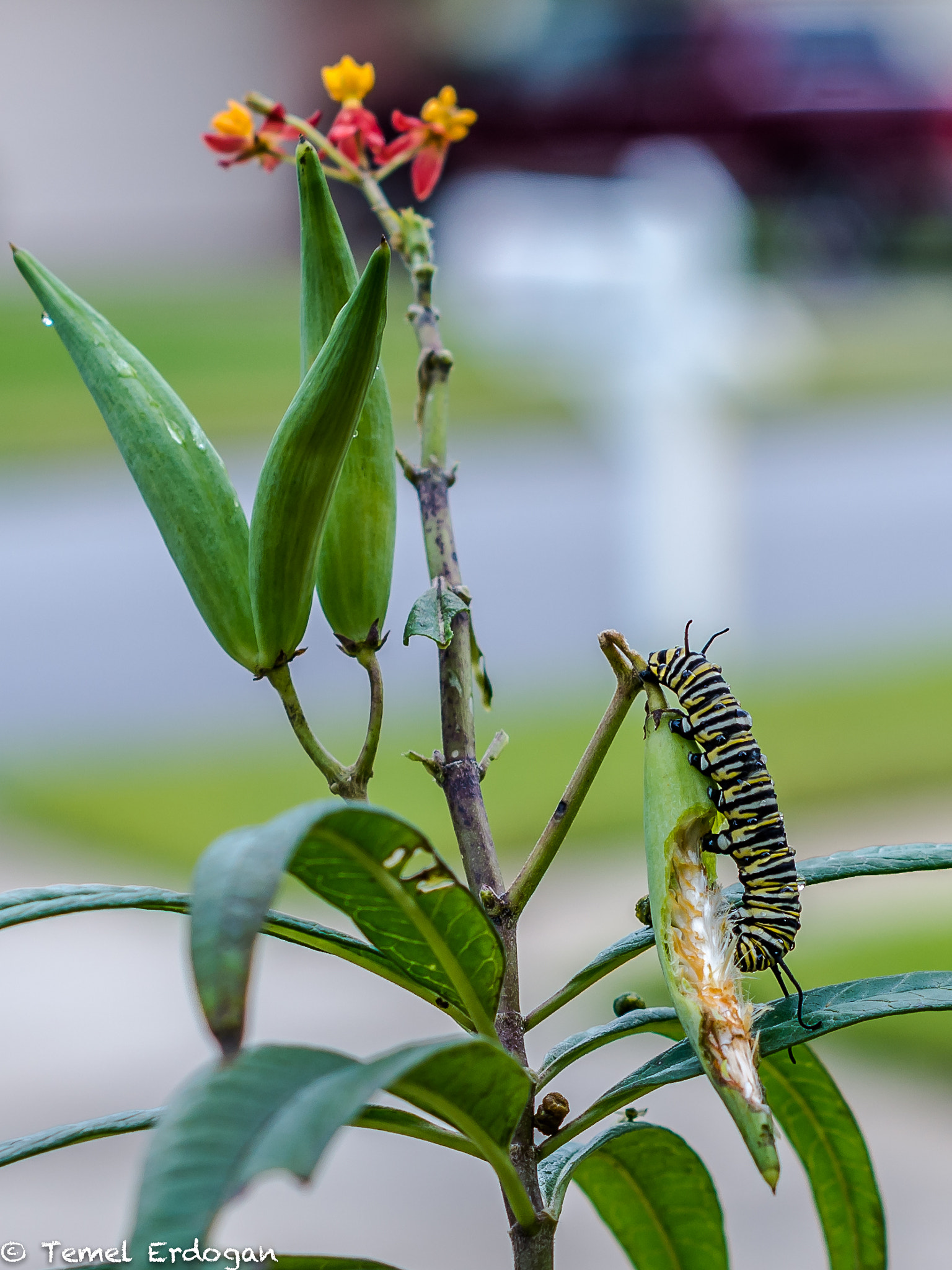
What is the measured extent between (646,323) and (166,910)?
4.21m

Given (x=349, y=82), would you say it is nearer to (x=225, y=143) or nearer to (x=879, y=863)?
(x=225, y=143)

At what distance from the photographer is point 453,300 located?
8148mm

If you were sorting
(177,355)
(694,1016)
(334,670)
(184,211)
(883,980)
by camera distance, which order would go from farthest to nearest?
(184,211) → (177,355) → (334,670) → (883,980) → (694,1016)

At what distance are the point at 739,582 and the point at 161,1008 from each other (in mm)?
2461

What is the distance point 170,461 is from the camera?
20.5 inches

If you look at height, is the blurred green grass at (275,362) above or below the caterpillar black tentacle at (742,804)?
above

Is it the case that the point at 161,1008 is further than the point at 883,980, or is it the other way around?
the point at 161,1008

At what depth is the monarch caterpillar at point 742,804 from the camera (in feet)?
1.63

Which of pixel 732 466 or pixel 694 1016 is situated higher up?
pixel 732 466

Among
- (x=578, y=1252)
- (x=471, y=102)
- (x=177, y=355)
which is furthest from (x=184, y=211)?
(x=578, y=1252)

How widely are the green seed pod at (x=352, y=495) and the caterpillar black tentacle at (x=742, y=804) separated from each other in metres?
0.12

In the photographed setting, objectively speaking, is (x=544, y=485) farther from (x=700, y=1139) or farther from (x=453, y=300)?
(x=700, y=1139)

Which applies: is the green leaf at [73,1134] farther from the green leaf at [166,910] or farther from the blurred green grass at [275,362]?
the blurred green grass at [275,362]

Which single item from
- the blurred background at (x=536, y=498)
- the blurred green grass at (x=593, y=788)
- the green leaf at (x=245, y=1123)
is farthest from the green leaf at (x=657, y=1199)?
the blurred green grass at (x=593, y=788)
